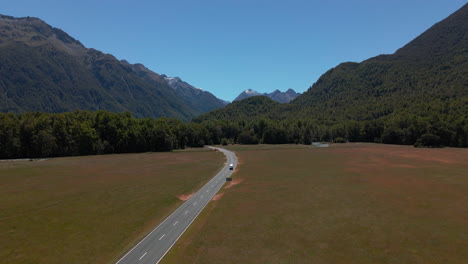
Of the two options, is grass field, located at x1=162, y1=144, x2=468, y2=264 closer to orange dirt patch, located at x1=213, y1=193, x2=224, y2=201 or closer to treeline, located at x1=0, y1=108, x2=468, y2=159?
orange dirt patch, located at x1=213, y1=193, x2=224, y2=201

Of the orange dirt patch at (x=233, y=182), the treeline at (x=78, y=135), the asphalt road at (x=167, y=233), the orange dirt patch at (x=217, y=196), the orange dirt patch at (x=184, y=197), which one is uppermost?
the treeline at (x=78, y=135)

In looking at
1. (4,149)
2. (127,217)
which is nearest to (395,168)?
(127,217)

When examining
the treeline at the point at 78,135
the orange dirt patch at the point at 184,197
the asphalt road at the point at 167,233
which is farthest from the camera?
the treeline at the point at 78,135

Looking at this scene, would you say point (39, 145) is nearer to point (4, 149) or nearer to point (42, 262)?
point (4, 149)

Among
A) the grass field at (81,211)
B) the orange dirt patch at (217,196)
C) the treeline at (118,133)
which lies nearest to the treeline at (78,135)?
the treeline at (118,133)

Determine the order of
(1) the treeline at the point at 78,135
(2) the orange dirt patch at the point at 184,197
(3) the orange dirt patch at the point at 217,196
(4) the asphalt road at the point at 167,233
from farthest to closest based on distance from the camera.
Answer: (1) the treeline at the point at 78,135 → (3) the orange dirt patch at the point at 217,196 → (2) the orange dirt patch at the point at 184,197 → (4) the asphalt road at the point at 167,233

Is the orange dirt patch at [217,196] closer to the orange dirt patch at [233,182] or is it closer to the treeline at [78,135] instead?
the orange dirt patch at [233,182]

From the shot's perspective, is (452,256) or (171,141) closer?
(452,256)

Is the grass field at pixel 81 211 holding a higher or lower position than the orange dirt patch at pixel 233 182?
lower
